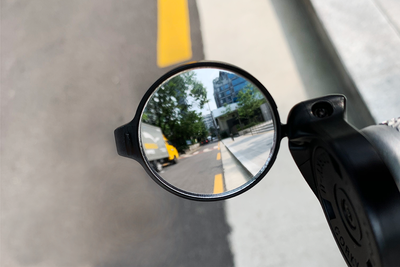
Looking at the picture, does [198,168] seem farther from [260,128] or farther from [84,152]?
[84,152]

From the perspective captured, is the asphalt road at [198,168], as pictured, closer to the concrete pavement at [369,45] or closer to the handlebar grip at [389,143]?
the handlebar grip at [389,143]

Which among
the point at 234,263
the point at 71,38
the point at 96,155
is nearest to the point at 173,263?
the point at 234,263

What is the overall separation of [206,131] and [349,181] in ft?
0.96

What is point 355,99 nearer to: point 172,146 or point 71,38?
point 172,146

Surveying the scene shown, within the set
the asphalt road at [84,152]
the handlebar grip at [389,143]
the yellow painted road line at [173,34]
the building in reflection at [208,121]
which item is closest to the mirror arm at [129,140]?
the building in reflection at [208,121]

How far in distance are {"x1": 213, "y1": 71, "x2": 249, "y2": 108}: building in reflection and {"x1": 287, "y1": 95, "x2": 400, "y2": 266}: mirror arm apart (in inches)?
5.8

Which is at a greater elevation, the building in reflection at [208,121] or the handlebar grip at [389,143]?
the building in reflection at [208,121]

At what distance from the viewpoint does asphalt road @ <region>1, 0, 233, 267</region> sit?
2.67ft

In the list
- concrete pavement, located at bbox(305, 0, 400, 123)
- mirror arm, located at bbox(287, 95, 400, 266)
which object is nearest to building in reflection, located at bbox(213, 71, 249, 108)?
mirror arm, located at bbox(287, 95, 400, 266)

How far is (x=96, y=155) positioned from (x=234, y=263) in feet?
2.28

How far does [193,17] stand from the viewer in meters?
0.88

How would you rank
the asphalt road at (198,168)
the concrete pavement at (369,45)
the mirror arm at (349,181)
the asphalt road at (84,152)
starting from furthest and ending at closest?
the asphalt road at (84,152), the concrete pavement at (369,45), the asphalt road at (198,168), the mirror arm at (349,181)

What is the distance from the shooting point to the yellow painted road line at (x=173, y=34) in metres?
0.88

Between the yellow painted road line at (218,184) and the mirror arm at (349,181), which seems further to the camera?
the yellow painted road line at (218,184)
